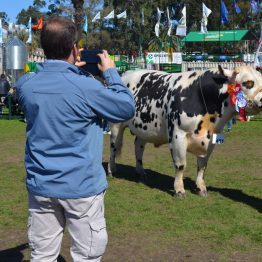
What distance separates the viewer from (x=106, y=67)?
292cm

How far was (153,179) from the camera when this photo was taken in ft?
26.9

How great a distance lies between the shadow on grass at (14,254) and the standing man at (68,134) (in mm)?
1797

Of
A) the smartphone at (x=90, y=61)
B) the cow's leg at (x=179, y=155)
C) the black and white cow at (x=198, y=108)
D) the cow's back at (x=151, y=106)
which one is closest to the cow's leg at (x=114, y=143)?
the cow's back at (x=151, y=106)

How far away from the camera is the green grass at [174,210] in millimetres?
4902

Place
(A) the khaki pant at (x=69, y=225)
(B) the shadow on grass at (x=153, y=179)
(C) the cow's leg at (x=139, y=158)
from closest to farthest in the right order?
(A) the khaki pant at (x=69, y=225) → (B) the shadow on grass at (x=153, y=179) → (C) the cow's leg at (x=139, y=158)

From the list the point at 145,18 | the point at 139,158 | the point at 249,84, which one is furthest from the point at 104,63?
the point at 145,18

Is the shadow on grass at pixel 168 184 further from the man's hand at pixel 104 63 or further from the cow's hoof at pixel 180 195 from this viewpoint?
the man's hand at pixel 104 63

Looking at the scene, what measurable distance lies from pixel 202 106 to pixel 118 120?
3.99 m

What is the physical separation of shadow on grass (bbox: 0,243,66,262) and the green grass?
141 mm

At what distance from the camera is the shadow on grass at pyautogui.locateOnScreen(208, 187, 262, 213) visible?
6.38m

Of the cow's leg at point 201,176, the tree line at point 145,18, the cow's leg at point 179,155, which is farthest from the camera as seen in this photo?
the tree line at point 145,18

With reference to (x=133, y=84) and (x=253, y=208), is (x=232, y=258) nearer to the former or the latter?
(x=253, y=208)

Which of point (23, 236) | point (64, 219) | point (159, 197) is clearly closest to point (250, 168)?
point (159, 197)

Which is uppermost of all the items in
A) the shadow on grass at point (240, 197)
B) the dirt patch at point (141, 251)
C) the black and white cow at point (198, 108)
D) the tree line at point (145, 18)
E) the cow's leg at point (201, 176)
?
the tree line at point (145, 18)
